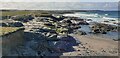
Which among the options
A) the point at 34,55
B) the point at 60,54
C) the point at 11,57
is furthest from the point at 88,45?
the point at 11,57

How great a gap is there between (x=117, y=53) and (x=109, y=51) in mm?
1408

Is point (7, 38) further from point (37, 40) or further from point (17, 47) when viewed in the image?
point (37, 40)

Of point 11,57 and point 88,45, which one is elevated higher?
point 11,57

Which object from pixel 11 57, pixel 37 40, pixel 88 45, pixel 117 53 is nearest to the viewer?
pixel 11 57

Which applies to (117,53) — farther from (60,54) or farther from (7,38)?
(7,38)

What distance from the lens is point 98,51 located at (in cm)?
3150

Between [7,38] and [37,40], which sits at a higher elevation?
[7,38]

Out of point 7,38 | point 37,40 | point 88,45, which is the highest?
point 7,38

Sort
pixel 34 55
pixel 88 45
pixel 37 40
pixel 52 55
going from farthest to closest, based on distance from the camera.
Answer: pixel 88 45 → pixel 37 40 → pixel 52 55 → pixel 34 55

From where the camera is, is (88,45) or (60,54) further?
(88,45)

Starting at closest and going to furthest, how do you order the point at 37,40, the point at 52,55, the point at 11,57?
the point at 11,57 → the point at 52,55 → the point at 37,40

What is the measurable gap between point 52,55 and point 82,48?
692 centimetres

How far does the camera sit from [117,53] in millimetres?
30688

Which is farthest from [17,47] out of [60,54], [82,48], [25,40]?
[82,48]
